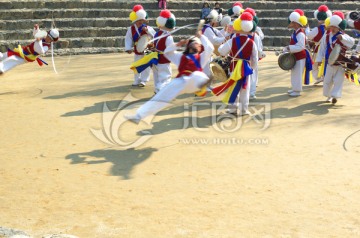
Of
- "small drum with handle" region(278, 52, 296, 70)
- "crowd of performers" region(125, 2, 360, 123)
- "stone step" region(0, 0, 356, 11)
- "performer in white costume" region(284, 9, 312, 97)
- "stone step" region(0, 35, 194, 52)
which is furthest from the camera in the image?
"stone step" region(0, 0, 356, 11)

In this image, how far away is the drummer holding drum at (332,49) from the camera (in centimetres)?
906

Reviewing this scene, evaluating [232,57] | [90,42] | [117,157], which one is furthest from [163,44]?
[90,42]

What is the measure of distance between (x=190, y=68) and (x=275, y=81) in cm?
498

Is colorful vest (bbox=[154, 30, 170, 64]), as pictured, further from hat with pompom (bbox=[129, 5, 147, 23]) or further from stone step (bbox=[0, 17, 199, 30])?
stone step (bbox=[0, 17, 199, 30])

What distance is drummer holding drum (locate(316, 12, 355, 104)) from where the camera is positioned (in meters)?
9.06

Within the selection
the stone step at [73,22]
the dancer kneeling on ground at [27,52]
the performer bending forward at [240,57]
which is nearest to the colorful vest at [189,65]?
the performer bending forward at [240,57]

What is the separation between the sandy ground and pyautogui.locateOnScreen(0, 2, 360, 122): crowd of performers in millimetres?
443

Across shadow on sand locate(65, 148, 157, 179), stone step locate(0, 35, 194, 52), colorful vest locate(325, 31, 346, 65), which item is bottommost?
shadow on sand locate(65, 148, 157, 179)

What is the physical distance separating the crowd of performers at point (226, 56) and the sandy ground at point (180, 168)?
443 millimetres

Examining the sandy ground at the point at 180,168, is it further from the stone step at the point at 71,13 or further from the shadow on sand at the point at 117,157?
the stone step at the point at 71,13

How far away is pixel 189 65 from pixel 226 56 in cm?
180

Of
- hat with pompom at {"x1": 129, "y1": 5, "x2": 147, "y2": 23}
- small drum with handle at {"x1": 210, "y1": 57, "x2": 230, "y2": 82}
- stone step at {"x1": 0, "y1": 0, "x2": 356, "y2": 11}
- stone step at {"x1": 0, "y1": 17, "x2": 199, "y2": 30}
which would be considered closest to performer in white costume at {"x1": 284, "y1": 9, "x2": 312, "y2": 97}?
small drum with handle at {"x1": 210, "y1": 57, "x2": 230, "y2": 82}

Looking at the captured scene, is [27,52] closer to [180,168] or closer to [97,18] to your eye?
[180,168]

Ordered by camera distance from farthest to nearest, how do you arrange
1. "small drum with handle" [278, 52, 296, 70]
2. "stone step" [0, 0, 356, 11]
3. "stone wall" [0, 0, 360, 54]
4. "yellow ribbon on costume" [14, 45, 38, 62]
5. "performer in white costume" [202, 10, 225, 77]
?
"stone step" [0, 0, 356, 11]
"stone wall" [0, 0, 360, 54]
"yellow ribbon on costume" [14, 45, 38, 62]
"performer in white costume" [202, 10, 225, 77]
"small drum with handle" [278, 52, 296, 70]
